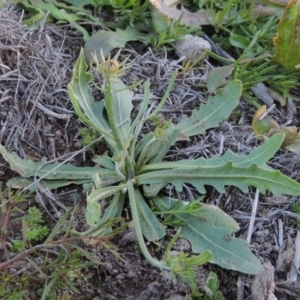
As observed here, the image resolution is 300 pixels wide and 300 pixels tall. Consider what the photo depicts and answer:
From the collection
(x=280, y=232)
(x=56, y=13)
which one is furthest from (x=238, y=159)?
(x=56, y=13)

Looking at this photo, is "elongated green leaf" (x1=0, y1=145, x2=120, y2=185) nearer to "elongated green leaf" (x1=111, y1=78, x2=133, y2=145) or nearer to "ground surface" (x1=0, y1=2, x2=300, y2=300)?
"ground surface" (x1=0, y1=2, x2=300, y2=300)

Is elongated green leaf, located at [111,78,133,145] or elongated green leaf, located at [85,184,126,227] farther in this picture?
elongated green leaf, located at [111,78,133,145]

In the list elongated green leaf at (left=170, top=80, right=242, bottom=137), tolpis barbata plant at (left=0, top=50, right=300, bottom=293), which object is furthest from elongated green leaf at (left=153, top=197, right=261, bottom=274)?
elongated green leaf at (left=170, top=80, right=242, bottom=137)

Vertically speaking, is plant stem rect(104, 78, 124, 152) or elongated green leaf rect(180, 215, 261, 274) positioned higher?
plant stem rect(104, 78, 124, 152)

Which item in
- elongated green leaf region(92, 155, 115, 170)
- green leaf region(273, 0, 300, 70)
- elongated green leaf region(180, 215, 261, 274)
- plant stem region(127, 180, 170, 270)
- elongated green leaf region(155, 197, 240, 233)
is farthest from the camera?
green leaf region(273, 0, 300, 70)

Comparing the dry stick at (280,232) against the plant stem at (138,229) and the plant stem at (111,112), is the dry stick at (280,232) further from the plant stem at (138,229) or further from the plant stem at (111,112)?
the plant stem at (111,112)

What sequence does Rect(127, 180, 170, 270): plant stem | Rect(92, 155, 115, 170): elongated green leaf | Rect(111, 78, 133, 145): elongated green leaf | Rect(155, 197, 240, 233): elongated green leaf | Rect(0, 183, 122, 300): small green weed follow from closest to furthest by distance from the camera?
Rect(0, 183, 122, 300): small green weed < Rect(127, 180, 170, 270): plant stem < Rect(155, 197, 240, 233): elongated green leaf < Rect(92, 155, 115, 170): elongated green leaf < Rect(111, 78, 133, 145): elongated green leaf
